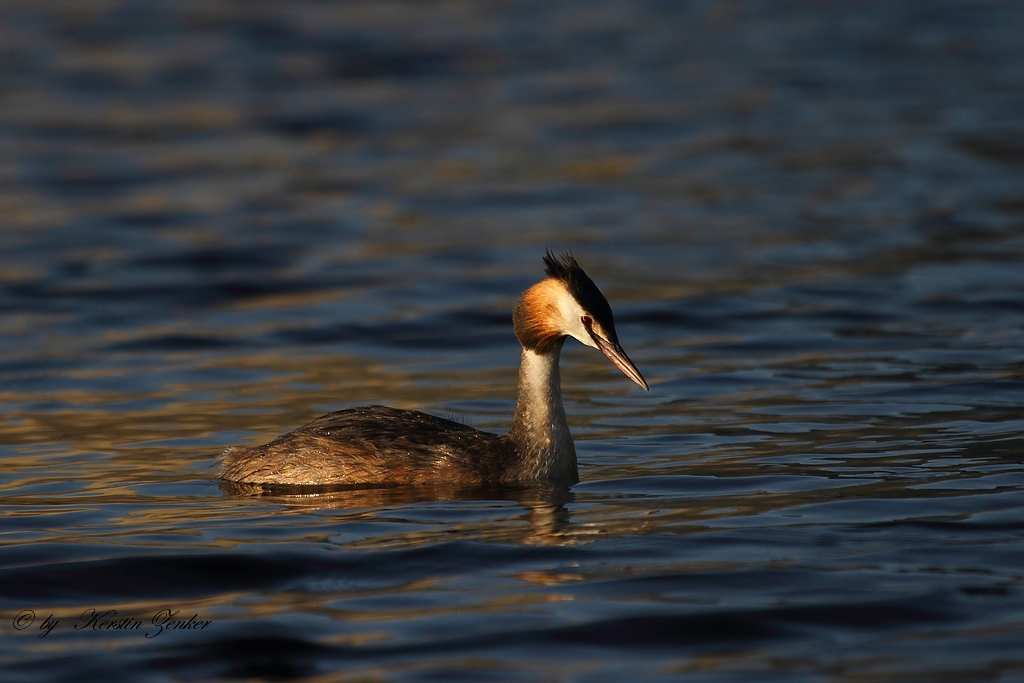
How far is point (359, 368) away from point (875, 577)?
6868mm

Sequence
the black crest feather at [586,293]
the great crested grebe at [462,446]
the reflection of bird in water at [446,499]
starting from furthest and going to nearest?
the great crested grebe at [462,446], the black crest feather at [586,293], the reflection of bird in water at [446,499]

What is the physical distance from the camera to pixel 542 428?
10039 mm

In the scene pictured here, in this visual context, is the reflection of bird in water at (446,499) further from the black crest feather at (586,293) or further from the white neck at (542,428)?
the black crest feather at (586,293)

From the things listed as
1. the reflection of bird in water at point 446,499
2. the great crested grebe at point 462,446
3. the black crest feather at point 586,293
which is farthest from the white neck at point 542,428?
the black crest feather at point 586,293

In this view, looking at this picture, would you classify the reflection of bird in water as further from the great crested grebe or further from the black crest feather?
the black crest feather

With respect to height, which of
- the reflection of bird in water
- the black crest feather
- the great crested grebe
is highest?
the black crest feather

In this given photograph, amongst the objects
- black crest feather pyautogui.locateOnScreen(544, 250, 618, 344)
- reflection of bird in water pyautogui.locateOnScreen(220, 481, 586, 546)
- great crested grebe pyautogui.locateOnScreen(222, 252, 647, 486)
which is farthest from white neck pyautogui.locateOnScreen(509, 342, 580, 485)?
black crest feather pyautogui.locateOnScreen(544, 250, 618, 344)

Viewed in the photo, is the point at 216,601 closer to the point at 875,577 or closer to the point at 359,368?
the point at 875,577

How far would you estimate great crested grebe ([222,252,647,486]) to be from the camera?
390 inches

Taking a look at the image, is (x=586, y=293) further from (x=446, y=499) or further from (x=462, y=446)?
(x=446, y=499)

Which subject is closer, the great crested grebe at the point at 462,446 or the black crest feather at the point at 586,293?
the black crest feather at the point at 586,293

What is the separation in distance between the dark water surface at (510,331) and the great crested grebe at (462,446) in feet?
0.66

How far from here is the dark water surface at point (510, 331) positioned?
7.61 meters

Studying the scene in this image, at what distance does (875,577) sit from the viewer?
793 cm
